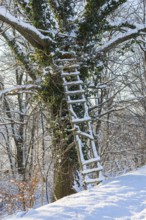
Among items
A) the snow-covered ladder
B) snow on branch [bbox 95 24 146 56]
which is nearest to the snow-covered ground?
the snow-covered ladder

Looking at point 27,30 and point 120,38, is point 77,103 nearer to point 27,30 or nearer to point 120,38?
point 27,30

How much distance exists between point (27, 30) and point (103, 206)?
450 cm

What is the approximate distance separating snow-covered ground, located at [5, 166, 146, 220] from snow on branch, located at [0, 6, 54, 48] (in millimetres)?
4055

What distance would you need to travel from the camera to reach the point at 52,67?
6.47 meters

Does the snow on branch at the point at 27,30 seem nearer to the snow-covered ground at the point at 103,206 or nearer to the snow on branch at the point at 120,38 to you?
the snow on branch at the point at 120,38

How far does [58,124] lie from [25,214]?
12.6 feet

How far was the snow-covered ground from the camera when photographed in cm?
254

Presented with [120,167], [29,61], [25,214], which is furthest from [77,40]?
[120,167]

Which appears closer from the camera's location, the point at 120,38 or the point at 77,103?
the point at 77,103

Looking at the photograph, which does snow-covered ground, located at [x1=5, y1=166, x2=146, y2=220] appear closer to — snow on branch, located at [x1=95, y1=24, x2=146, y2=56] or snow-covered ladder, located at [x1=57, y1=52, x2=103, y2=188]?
snow-covered ladder, located at [x1=57, y1=52, x2=103, y2=188]

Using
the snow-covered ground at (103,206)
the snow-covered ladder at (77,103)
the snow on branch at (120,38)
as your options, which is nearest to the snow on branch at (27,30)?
the snow-covered ladder at (77,103)

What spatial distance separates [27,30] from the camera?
611cm

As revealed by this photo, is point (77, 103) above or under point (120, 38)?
under

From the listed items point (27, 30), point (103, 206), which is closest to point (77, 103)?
point (27, 30)
